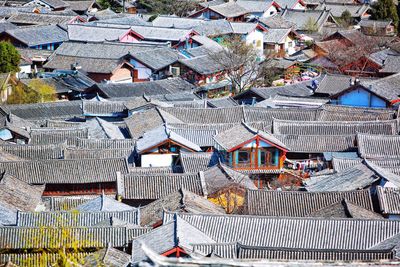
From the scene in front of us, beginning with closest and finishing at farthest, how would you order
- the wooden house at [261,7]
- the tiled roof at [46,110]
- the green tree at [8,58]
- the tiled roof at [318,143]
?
the tiled roof at [318,143], the tiled roof at [46,110], the green tree at [8,58], the wooden house at [261,7]

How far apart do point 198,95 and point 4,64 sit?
10.1 meters

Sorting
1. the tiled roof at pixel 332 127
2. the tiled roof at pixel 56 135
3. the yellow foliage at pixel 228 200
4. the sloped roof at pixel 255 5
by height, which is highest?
the sloped roof at pixel 255 5

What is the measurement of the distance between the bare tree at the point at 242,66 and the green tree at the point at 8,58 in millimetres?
10738

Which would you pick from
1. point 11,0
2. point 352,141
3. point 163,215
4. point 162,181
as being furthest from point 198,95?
point 11,0

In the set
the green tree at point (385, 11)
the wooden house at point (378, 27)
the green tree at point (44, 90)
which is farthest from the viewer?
the green tree at point (385, 11)

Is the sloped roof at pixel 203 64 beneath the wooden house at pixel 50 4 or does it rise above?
beneath

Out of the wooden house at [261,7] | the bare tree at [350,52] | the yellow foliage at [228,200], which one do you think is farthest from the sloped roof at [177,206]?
the wooden house at [261,7]

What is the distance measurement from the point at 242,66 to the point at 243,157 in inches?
635

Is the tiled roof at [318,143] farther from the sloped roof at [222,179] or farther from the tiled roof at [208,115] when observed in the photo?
the tiled roof at [208,115]

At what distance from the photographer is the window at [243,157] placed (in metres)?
28.6

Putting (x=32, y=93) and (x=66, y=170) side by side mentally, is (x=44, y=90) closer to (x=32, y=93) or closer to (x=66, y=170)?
(x=32, y=93)

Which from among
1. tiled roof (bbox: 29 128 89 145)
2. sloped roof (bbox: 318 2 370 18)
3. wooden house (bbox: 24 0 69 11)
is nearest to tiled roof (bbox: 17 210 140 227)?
tiled roof (bbox: 29 128 89 145)

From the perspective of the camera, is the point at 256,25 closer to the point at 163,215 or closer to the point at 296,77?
A: the point at 296,77

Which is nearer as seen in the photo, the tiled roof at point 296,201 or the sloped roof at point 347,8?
the tiled roof at point 296,201
